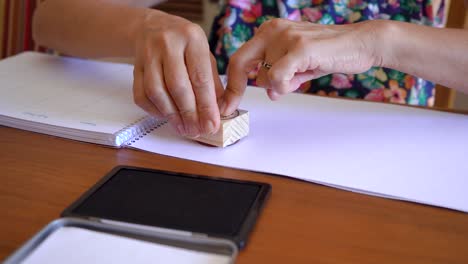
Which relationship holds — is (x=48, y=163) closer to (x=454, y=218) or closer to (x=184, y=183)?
(x=184, y=183)

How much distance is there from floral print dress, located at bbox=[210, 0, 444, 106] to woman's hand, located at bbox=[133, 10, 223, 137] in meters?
0.37

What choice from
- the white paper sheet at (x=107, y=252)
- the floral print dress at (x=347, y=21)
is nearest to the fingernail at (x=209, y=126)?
the white paper sheet at (x=107, y=252)

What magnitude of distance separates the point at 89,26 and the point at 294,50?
434mm

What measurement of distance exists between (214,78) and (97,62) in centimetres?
39

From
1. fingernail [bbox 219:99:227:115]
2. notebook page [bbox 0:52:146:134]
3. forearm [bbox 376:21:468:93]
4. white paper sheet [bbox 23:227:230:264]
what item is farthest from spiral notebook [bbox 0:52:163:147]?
forearm [bbox 376:21:468:93]

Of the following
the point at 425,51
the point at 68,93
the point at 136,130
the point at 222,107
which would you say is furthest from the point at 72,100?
the point at 425,51

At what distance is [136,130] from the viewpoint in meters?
0.66

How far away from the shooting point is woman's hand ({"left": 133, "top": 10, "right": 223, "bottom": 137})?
24.3 inches

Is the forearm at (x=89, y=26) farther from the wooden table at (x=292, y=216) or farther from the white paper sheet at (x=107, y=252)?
the white paper sheet at (x=107, y=252)

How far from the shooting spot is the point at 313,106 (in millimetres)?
760

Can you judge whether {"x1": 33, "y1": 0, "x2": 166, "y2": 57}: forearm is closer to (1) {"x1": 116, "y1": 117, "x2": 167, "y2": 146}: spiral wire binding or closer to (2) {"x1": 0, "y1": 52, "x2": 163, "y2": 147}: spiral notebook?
(2) {"x1": 0, "y1": 52, "x2": 163, "y2": 147}: spiral notebook

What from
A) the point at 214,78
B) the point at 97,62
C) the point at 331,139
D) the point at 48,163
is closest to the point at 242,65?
the point at 214,78

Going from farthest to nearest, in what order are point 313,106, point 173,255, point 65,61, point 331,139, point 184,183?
1. point 65,61
2. point 313,106
3. point 331,139
4. point 184,183
5. point 173,255

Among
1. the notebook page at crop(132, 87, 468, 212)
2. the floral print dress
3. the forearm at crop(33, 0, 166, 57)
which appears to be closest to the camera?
the notebook page at crop(132, 87, 468, 212)
